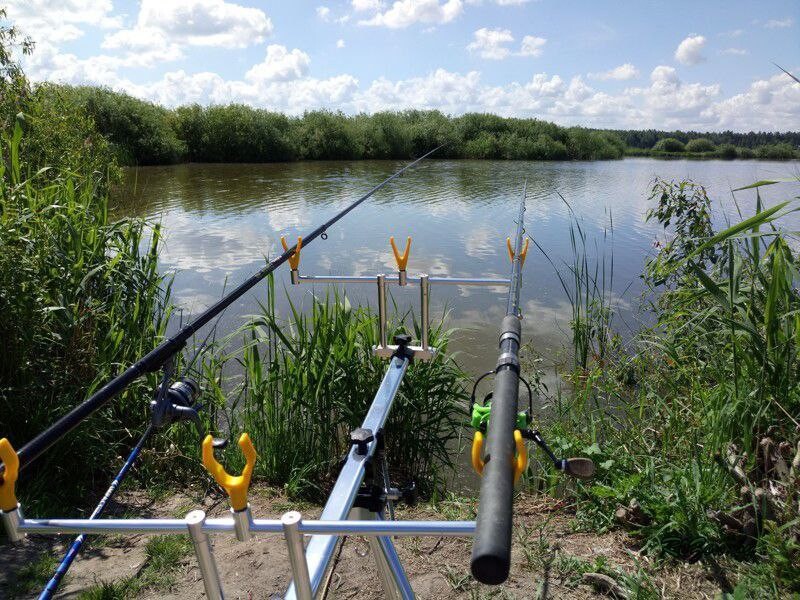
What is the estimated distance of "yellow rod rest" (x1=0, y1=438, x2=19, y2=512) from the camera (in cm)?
78

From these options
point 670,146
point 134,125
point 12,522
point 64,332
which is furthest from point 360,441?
point 670,146

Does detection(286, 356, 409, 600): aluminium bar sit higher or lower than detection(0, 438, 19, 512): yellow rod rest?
lower

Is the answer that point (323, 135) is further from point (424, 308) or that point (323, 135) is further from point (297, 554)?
point (297, 554)

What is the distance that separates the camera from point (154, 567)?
258cm

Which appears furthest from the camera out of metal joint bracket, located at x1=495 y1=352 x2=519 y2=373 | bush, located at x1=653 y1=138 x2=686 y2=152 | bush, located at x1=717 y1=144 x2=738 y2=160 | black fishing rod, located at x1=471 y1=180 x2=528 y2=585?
bush, located at x1=653 y1=138 x2=686 y2=152

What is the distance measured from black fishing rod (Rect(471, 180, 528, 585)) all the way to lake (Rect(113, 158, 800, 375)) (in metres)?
2.10

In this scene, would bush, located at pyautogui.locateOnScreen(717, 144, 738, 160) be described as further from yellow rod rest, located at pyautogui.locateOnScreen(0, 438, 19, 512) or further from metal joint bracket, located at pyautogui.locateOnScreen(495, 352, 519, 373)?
yellow rod rest, located at pyautogui.locateOnScreen(0, 438, 19, 512)

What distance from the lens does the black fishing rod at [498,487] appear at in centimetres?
60

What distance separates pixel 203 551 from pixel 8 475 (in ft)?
0.92

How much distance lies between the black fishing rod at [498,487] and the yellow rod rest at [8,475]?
63cm

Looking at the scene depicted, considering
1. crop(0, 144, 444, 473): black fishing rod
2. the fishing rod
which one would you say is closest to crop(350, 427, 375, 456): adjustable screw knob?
the fishing rod

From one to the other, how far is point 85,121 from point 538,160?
2485 centimetres

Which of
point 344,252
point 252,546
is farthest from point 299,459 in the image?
point 344,252

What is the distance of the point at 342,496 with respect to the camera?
1.13m
